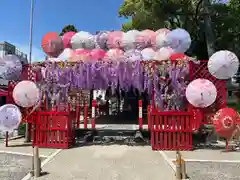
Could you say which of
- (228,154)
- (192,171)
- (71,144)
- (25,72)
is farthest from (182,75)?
(25,72)

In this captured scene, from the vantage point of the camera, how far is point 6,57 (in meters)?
9.86

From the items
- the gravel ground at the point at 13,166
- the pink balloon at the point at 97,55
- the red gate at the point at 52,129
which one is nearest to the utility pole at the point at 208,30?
the pink balloon at the point at 97,55

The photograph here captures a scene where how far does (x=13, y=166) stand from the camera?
Answer: 23.6ft

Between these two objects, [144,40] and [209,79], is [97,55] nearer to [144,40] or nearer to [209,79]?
[144,40]

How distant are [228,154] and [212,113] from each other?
1.42m

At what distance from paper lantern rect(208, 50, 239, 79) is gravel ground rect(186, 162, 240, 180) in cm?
280

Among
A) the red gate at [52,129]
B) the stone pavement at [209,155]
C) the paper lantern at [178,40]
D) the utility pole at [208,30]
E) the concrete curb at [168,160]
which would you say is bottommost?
the stone pavement at [209,155]

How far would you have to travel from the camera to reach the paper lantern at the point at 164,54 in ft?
32.3

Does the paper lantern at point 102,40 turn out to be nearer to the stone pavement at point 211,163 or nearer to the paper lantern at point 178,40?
the paper lantern at point 178,40

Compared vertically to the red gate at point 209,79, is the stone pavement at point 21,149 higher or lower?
lower

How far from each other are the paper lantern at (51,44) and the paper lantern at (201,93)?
20.0ft

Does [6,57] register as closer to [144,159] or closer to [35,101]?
[35,101]

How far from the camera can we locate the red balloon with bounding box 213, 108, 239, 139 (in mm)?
8961

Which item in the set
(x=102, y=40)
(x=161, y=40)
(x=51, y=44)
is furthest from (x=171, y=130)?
(x=51, y=44)
